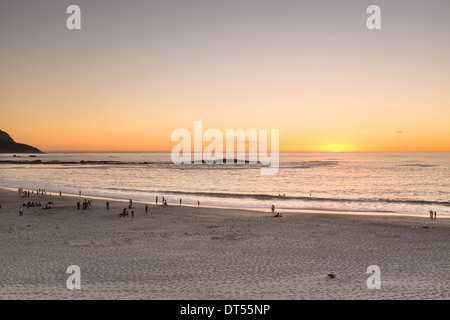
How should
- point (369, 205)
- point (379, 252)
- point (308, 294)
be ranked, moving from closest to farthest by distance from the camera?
point (308, 294) → point (379, 252) → point (369, 205)

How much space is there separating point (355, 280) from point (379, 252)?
18.5 ft

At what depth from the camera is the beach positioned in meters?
12.8

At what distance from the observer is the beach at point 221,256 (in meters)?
12.8

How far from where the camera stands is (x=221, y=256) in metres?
17.7

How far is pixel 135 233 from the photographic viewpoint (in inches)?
926

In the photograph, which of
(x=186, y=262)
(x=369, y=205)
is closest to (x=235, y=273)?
(x=186, y=262)

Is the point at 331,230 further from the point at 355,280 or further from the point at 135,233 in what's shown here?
the point at 135,233

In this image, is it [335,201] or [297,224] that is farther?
[335,201]

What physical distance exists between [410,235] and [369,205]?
19.5 m

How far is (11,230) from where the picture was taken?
23750 mm

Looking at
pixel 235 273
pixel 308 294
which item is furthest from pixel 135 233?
pixel 308 294

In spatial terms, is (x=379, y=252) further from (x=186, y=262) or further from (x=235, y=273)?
(x=186, y=262)
